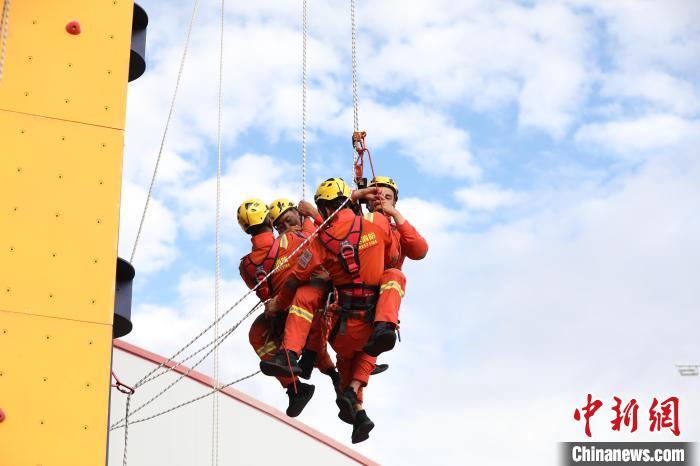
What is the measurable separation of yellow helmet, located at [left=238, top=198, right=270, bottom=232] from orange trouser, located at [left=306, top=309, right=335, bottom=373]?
1.10 m

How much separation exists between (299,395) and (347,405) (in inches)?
15.4

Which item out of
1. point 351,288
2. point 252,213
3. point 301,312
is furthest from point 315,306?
point 252,213

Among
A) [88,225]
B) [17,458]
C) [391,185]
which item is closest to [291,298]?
[391,185]

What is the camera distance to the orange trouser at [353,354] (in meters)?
7.79

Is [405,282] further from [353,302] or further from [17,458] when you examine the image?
[17,458]

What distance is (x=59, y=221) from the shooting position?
615 cm

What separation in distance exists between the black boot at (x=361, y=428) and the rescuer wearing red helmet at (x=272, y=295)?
45 cm

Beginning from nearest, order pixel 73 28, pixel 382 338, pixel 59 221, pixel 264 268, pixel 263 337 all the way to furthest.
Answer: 1. pixel 59 221
2. pixel 73 28
3. pixel 382 338
4. pixel 263 337
5. pixel 264 268

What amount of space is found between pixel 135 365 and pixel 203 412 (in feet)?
3.46

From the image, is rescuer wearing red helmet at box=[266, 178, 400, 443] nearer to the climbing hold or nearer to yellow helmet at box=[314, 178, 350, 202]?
yellow helmet at box=[314, 178, 350, 202]

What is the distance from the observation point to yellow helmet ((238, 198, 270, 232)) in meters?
8.86

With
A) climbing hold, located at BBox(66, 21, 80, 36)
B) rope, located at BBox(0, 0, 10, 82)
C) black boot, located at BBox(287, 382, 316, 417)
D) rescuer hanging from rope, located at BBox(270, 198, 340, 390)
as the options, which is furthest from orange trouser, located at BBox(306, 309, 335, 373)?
rope, located at BBox(0, 0, 10, 82)

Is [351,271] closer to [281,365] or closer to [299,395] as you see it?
[281,365]

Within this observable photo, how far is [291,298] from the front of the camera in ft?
26.5
